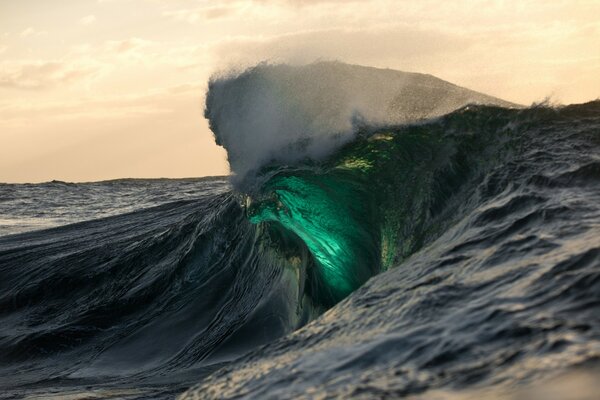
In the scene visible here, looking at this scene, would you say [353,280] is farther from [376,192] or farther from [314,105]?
[314,105]

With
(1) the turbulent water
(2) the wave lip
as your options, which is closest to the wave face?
(1) the turbulent water

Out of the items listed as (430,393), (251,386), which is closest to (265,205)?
(251,386)

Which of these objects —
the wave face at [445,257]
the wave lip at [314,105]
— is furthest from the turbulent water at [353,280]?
the wave lip at [314,105]

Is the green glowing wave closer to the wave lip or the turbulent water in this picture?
the turbulent water

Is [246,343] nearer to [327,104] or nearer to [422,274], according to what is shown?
[327,104]

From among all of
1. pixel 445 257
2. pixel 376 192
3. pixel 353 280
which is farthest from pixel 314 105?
pixel 445 257

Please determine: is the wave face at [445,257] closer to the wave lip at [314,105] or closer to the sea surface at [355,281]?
the sea surface at [355,281]
